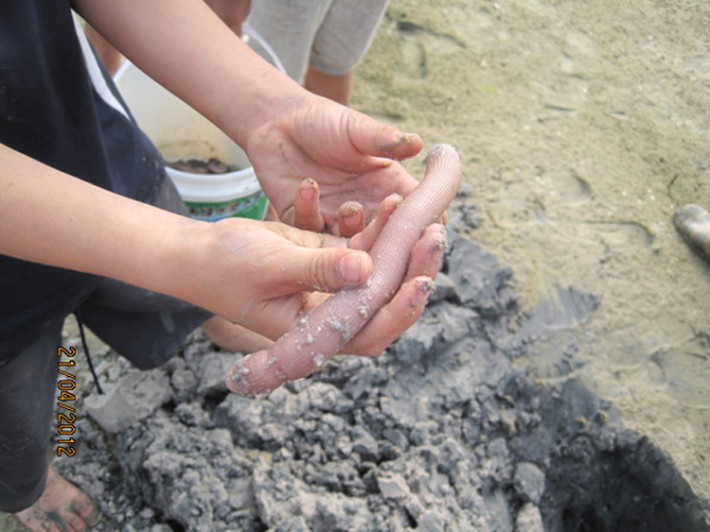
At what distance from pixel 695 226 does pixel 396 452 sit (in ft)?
7.59

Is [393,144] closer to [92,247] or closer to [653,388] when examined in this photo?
[92,247]

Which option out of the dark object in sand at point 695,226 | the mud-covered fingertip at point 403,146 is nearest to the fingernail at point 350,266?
the mud-covered fingertip at point 403,146

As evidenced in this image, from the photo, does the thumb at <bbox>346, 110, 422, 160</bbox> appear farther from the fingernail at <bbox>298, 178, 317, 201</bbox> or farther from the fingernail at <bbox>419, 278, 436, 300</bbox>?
the fingernail at <bbox>419, 278, 436, 300</bbox>

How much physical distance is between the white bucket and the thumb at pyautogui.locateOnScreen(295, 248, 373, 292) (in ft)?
4.44

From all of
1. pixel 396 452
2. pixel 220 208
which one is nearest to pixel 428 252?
pixel 396 452

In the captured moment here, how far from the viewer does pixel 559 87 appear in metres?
4.59

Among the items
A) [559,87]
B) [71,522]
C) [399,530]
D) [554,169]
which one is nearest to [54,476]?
[71,522]

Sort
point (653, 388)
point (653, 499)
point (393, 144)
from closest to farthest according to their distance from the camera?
point (393, 144)
point (653, 499)
point (653, 388)

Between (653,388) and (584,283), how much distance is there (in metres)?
0.65

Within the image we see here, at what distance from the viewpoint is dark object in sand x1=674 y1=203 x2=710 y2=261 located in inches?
140

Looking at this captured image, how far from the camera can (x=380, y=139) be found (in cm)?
174

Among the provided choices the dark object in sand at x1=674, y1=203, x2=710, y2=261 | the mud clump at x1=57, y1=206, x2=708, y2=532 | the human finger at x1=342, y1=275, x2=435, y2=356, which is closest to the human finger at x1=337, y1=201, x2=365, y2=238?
the human finger at x1=342, y1=275, x2=435, y2=356

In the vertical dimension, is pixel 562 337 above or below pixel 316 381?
above

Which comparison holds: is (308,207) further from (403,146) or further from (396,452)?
(396,452)
